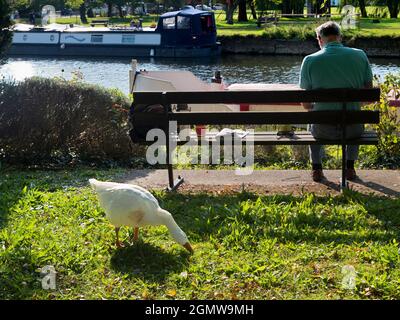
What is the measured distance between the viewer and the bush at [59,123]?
8.22 metres

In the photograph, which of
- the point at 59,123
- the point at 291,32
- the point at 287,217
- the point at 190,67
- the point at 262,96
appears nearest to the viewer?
the point at 287,217

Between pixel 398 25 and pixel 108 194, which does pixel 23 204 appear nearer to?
pixel 108 194

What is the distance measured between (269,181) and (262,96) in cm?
97

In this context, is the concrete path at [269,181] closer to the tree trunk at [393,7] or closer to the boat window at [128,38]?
the boat window at [128,38]

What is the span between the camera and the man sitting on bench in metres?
6.36

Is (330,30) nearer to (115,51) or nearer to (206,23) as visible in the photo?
(206,23)

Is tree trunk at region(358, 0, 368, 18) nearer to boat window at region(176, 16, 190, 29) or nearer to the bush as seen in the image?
boat window at region(176, 16, 190, 29)

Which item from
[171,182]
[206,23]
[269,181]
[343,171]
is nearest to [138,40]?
[206,23]

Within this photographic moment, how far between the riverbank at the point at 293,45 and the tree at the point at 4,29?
1169 inches

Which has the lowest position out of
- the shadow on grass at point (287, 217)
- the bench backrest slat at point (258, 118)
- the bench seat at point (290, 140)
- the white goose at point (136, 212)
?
the shadow on grass at point (287, 217)

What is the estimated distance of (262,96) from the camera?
6332 millimetres

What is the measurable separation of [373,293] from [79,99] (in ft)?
17.7

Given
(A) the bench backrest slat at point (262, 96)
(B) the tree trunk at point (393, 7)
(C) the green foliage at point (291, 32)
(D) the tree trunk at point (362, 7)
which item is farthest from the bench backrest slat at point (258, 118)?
(D) the tree trunk at point (362, 7)
